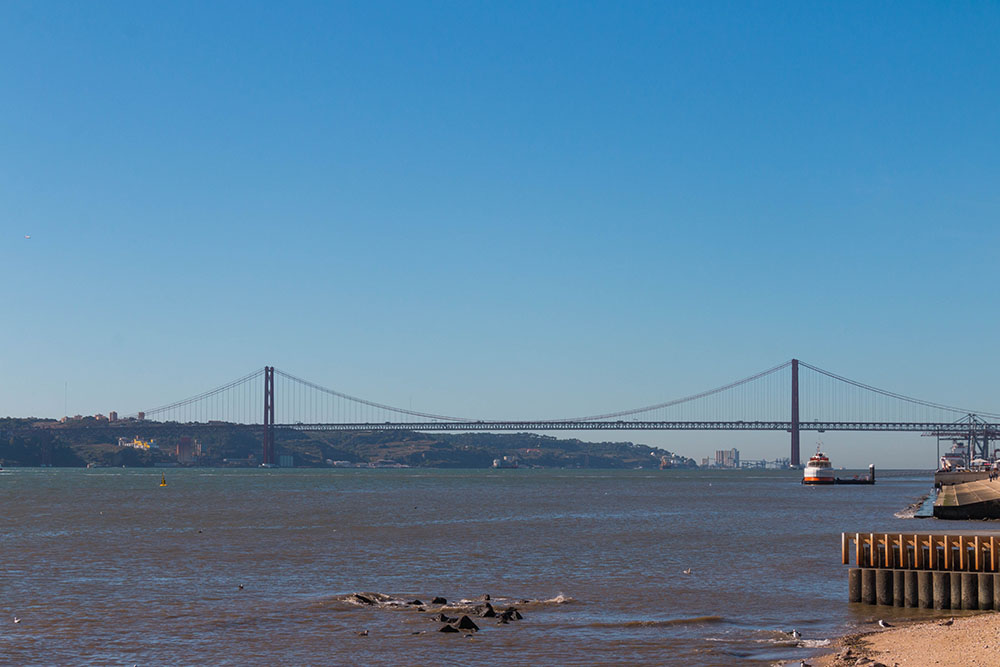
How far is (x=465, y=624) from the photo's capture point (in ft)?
70.2

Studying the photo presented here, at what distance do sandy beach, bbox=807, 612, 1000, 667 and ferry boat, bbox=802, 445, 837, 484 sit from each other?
12317cm

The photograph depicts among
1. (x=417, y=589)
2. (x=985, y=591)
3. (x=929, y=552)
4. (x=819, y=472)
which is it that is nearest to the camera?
(x=985, y=591)

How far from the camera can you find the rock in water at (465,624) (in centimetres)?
2133

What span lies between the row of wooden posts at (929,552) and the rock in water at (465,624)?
8.54m

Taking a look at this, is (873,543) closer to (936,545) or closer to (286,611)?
(936,545)

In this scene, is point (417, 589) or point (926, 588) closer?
point (926, 588)

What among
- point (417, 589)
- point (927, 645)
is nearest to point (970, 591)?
point (927, 645)

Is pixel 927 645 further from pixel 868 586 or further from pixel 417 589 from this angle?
pixel 417 589

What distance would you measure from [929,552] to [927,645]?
5932 millimetres

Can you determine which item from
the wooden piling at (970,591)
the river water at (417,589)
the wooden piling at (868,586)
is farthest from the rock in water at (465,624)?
the wooden piling at (970,591)

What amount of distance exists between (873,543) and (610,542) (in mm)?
19948

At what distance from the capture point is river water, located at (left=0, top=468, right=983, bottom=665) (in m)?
19.8

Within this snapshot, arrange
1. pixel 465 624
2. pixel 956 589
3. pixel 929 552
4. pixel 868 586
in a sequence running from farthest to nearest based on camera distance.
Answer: pixel 868 586
pixel 929 552
pixel 956 589
pixel 465 624

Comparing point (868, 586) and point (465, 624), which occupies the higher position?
point (868, 586)
